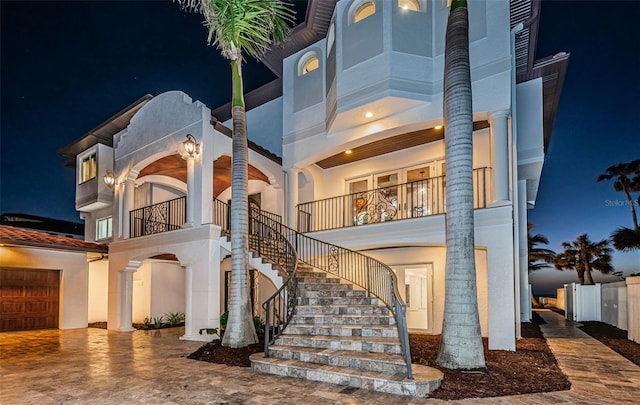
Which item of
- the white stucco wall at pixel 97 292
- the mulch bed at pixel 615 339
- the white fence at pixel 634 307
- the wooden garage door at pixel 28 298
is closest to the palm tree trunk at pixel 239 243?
the mulch bed at pixel 615 339

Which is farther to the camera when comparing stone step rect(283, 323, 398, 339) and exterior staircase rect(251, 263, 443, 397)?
stone step rect(283, 323, 398, 339)

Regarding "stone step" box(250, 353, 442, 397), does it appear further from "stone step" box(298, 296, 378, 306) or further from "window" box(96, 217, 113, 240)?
"window" box(96, 217, 113, 240)

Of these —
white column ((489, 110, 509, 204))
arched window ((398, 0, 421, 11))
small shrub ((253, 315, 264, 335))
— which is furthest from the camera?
small shrub ((253, 315, 264, 335))

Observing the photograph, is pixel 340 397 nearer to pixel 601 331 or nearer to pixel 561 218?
Answer: pixel 601 331

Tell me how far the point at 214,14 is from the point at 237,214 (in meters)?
4.79

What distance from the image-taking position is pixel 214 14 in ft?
30.6

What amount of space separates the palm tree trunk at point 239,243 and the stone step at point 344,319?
4.57ft

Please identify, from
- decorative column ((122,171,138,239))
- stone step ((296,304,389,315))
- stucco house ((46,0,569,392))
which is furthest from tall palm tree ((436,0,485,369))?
decorative column ((122,171,138,239))

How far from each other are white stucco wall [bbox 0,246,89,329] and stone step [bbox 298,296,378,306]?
11.2 meters

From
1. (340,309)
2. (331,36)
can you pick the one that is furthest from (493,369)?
(331,36)

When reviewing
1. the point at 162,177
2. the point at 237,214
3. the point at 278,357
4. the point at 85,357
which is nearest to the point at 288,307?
the point at 278,357

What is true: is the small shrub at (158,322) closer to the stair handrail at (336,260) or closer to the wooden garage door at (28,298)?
the wooden garage door at (28,298)

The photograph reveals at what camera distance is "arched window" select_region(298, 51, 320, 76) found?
13.6 m

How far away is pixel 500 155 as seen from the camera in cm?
928
